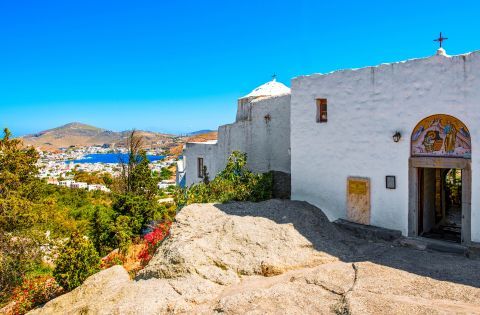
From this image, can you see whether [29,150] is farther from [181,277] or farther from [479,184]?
[479,184]

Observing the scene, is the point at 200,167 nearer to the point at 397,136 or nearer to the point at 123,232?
the point at 123,232

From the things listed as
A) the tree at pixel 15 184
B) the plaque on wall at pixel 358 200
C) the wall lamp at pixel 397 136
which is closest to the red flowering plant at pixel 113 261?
the tree at pixel 15 184

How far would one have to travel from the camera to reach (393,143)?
927 centimetres

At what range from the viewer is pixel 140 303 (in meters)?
6.90

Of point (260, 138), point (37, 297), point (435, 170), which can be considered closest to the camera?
point (37, 297)

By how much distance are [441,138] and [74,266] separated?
374 inches

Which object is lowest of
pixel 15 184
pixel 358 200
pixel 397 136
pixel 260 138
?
pixel 358 200

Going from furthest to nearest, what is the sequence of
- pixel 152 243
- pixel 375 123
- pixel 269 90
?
pixel 269 90 < pixel 152 243 < pixel 375 123

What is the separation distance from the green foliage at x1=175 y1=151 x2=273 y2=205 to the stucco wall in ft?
4.42

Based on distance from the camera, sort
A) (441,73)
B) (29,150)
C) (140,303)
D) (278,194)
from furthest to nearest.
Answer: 1. (29,150)
2. (278,194)
3. (441,73)
4. (140,303)

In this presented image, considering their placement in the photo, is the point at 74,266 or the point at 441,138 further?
the point at 74,266

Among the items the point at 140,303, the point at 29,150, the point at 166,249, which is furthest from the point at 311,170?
the point at 29,150

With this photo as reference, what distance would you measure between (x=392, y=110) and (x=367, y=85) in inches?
37.5

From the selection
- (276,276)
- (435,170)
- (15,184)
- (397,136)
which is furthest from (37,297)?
(435,170)
